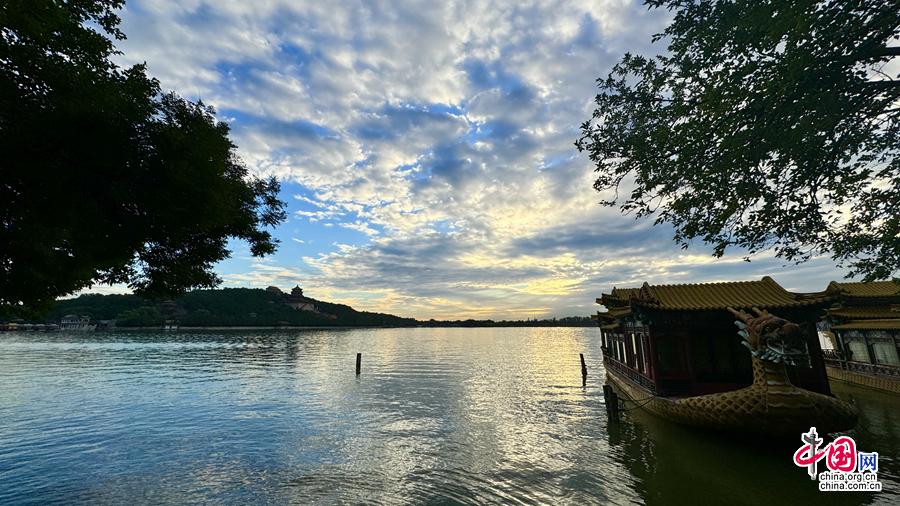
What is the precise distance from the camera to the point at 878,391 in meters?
20.2

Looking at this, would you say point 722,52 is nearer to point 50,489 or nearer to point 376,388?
point 50,489

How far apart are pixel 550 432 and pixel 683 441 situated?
194 inches

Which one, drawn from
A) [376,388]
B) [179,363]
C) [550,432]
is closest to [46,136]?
[550,432]

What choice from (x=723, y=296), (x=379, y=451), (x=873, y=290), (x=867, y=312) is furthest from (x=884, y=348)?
(x=379, y=451)

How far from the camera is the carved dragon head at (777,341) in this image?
36.1 ft

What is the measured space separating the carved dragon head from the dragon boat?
0.08 ft

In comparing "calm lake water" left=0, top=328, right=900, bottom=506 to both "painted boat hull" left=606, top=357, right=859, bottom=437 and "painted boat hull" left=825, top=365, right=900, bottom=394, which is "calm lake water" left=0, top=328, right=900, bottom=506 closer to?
"painted boat hull" left=825, top=365, right=900, bottom=394

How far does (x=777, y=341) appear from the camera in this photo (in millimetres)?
11305

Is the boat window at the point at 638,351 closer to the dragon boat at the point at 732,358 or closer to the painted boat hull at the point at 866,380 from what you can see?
the dragon boat at the point at 732,358

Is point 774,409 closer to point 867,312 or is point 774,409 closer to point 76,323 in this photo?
point 867,312

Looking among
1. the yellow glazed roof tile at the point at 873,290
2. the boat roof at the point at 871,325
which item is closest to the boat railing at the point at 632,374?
the boat roof at the point at 871,325

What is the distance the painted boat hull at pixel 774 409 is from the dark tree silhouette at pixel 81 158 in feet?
51.3

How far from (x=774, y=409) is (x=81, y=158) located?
17983 millimetres

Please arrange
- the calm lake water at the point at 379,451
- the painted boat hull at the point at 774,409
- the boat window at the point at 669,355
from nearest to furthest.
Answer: the calm lake water at the point at 379,451 → the painted boat hull at the point at 774,409 → the boat window at the point at 669,355
